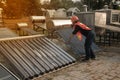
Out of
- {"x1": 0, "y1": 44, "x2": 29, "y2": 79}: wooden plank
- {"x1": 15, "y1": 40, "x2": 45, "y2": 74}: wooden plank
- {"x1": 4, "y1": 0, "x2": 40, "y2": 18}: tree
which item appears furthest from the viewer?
{"x1": 4, "y1": 0, "x2": 40, "y2": 18}: tree

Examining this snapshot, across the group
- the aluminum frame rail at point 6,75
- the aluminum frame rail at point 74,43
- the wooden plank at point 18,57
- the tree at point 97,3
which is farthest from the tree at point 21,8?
the aluminum frame rail at point 6,75

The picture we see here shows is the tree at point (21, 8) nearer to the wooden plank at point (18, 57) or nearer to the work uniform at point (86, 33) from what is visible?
the work uniform at point (86, 33)

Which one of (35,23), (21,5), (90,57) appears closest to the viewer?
(90,57)

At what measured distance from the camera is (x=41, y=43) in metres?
8.34

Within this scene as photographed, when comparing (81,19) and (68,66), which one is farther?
(81,19)

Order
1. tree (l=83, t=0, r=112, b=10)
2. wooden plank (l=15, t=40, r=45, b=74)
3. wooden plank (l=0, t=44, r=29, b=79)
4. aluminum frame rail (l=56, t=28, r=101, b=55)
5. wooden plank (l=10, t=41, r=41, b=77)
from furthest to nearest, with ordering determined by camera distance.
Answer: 1. tree (l=83, t=0, r=112, b=10)
2. aluminum frame rail (l=56, t=28, r=101, b=55)
3. wooden plank (l=15, t=40, r=45, b=74)
4. wooden plank (l=10, t=41, r=41, b=77)
5. wooden plank (l=0, t=44, r=29, b=79)

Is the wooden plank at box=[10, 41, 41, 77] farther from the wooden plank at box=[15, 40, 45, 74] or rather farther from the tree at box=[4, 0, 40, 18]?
the tree at box=[4, 0, 40, 18]

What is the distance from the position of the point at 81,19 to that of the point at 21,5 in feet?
74.1

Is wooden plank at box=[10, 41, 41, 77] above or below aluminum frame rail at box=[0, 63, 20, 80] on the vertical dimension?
below

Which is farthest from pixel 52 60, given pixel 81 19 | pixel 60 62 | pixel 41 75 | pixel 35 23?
pixel 35 23

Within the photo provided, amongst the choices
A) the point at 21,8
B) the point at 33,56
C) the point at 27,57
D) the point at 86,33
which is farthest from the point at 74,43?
the point at 21,8

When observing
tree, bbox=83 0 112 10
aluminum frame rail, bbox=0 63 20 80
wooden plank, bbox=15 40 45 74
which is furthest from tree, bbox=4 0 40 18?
aluminum frame rail, bbox=0 63 20 80

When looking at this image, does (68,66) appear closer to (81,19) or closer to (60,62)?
(60,62)

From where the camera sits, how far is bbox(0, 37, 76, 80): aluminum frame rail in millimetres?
6551
